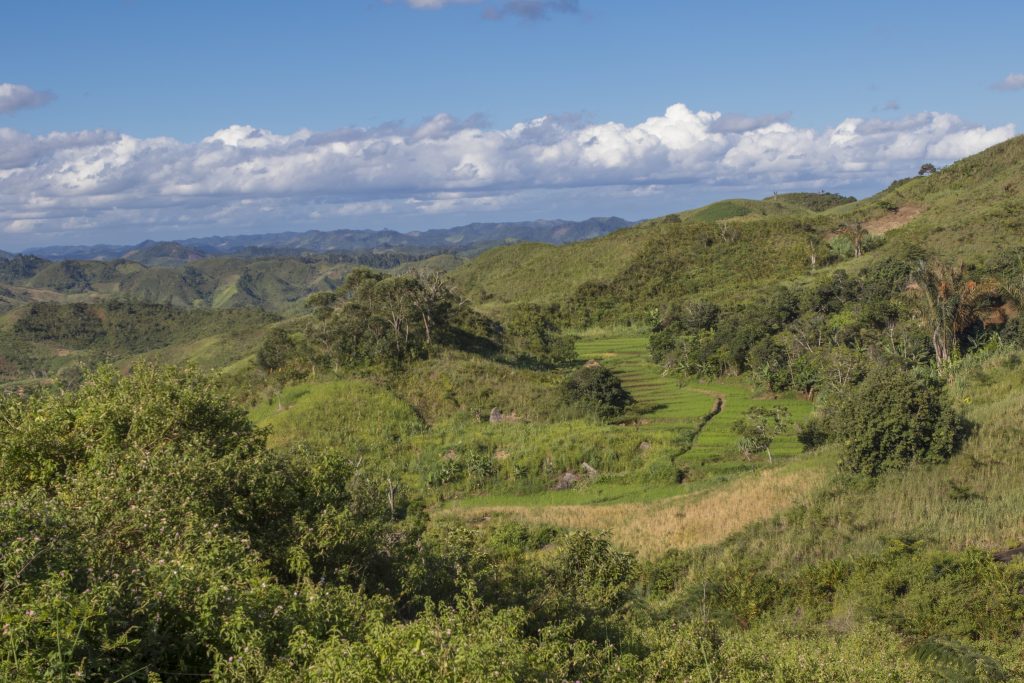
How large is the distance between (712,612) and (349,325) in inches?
1442

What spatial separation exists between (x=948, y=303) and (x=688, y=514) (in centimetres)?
2856

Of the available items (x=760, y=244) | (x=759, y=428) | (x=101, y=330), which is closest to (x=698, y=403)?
(x=759, y=428)

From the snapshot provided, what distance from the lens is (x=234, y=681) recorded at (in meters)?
7.89

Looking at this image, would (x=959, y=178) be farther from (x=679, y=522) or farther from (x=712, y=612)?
(x=712, y=612)

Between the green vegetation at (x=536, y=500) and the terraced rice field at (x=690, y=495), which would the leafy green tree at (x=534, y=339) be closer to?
the green vegetation at (x=536, y=500)

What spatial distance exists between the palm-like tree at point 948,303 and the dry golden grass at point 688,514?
21.2m

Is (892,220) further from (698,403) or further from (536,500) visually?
(536,500)

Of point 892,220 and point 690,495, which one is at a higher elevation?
point 892,220

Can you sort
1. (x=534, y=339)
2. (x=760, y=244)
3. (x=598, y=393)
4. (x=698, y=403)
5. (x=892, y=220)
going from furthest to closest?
1. (x=760, y=244)
2. (x=892, y=220)
3. (x=534, y=339)
4. (x=698, y=403)
5. (x=598, y=393)

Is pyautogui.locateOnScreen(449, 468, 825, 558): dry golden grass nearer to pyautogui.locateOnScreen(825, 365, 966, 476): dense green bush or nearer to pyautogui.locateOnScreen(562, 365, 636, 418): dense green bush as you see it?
pyautogui.locateOnScreen(825, 365, 966, 476): dense green bush

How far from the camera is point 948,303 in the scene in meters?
44.0

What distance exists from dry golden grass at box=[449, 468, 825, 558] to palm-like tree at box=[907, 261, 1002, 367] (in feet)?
69.7

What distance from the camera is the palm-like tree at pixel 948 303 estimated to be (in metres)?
43.9

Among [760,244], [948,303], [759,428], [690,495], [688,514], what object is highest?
[760,244]
